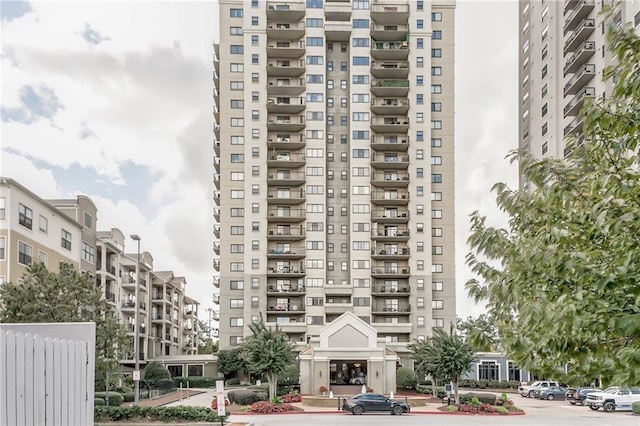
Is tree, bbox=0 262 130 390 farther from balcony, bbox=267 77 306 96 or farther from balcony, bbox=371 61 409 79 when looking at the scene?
balcony, bbox=371 61 409 79

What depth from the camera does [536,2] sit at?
66.2 meters

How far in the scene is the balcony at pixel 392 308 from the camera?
73.6 metres

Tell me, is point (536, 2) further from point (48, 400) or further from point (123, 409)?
point (48, 400)

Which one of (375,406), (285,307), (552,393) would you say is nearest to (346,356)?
(375,406)

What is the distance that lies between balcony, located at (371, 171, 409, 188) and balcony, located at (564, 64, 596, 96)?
77.2ft

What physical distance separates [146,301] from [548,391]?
48052mm

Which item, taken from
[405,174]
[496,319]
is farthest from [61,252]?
[496,319]

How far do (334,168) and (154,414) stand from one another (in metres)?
50.3

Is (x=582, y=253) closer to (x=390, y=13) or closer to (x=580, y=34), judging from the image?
(x=580, y=34)

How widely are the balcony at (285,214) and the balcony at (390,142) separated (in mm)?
11686

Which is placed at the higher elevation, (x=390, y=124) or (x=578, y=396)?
(x=390, y=124)

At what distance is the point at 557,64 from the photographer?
197 ft

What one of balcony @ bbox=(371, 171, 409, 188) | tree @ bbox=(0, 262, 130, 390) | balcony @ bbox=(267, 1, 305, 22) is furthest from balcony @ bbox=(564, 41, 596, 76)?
tree @ bbox=(0, 262, 130, 390)

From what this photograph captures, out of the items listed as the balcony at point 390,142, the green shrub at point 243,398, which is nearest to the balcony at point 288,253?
the balcony at point 390,142
